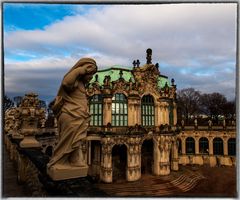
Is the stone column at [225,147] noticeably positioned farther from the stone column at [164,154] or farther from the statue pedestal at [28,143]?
the statue pedestal at [28,143]

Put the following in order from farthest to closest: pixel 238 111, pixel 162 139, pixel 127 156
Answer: pixel 162 139 → pixel 127 156 → pixel 238 111

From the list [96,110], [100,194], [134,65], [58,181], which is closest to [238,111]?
[100,194]

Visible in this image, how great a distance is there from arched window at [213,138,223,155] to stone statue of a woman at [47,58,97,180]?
35.4 metres

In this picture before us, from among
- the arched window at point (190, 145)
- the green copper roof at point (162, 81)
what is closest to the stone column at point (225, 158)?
the arched window at point (190, 145)

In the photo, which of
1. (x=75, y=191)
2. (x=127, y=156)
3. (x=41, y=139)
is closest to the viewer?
(x=75, y=191)

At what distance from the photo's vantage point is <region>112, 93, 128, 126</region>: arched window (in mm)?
28469

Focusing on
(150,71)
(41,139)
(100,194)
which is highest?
(150,71)

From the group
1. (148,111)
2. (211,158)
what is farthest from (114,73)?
(211,158)

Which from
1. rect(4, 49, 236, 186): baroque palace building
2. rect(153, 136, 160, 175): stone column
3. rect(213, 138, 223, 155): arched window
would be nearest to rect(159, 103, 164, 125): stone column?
rect(4, 49, 236, 186): baroque palace building

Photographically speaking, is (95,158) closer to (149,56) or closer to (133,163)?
(133,163)

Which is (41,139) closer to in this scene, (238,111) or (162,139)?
(162,139)

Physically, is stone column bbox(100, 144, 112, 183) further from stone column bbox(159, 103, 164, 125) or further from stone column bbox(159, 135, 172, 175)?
stone column bbox(159, 103, 164, 125)

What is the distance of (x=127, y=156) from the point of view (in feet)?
91.1

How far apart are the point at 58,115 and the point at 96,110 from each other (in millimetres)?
24108
